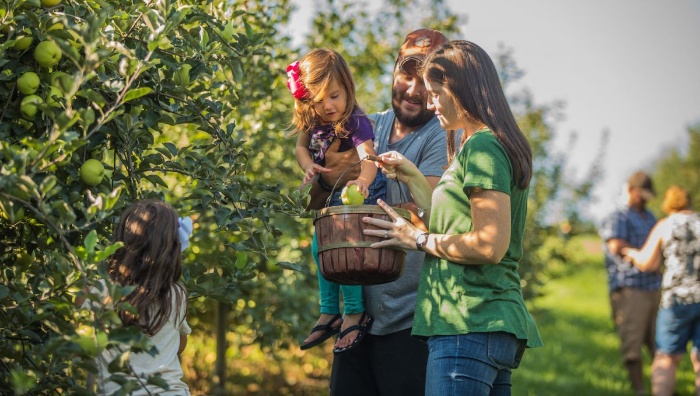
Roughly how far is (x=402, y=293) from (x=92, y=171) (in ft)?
3.72

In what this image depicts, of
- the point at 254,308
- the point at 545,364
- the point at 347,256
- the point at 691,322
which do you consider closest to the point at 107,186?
the point at 347,256

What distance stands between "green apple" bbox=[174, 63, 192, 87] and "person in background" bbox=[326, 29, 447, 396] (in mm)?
726

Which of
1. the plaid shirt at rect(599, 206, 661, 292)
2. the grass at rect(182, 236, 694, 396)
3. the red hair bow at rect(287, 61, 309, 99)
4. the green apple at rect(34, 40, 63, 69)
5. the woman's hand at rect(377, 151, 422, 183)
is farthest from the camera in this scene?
the plaid shirt at rect(599, 206, 661, 292)

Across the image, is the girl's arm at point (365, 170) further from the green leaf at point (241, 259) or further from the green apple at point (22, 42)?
the green apple at point (22, 42)

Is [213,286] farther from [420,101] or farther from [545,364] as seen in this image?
[545,364]

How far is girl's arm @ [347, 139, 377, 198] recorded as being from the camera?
287 centimetres

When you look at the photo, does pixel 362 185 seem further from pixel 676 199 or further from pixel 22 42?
pixel 676 199

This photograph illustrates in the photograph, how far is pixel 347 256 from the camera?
8.45 feet

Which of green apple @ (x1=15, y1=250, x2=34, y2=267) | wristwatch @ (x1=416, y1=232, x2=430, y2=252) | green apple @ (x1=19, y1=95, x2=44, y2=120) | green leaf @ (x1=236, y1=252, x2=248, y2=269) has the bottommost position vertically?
green apple @ (x1=15, y1=250, x2=34, y2=267)

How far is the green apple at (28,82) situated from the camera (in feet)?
7.69

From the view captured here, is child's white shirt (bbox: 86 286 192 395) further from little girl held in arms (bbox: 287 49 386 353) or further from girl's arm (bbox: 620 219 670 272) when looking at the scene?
girl's arm (bbox: 620 219 670 272)

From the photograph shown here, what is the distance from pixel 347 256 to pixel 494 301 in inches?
17.9

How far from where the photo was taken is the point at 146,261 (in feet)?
8.05

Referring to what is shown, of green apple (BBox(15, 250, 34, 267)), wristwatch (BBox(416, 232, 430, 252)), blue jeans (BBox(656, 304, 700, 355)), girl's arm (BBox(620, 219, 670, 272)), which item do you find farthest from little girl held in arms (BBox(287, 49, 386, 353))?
girl's arm (BBox(620, 219, 670, 272))
